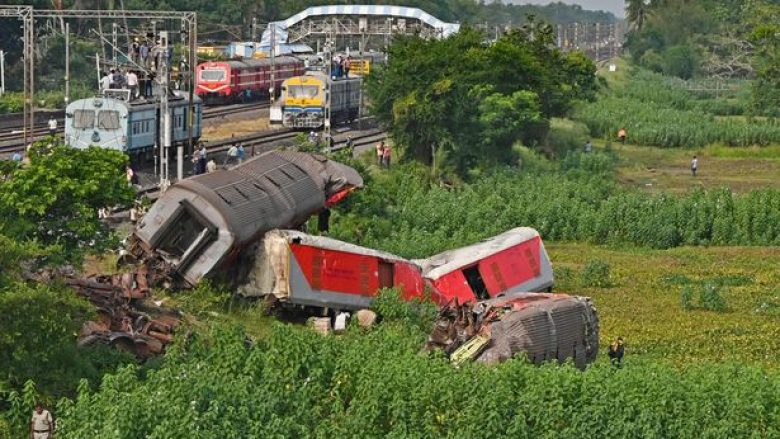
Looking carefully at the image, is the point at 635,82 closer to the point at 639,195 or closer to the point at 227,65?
the point at 227,65

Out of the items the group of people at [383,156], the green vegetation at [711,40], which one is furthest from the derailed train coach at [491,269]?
the green vegetation at [711,40]

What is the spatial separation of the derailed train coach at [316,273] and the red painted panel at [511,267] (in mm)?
2252

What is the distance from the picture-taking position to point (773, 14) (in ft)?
353

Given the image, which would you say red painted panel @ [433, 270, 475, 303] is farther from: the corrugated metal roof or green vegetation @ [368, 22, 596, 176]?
the corrugated metal roof

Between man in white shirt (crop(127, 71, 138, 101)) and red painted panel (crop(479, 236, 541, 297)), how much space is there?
18027mm

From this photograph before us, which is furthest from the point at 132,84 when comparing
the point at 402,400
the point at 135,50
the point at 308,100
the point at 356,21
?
the point at 356,21

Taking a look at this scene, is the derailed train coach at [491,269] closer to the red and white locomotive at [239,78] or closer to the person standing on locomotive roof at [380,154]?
the person standing on locomotive roof at [380,154]

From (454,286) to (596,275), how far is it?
839 cm

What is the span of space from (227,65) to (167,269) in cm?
4864

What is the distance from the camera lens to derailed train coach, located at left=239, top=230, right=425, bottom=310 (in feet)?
101

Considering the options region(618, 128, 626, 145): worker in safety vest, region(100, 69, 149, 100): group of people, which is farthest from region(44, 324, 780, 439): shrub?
region(618, 128, 626, 145): worker in safety vest

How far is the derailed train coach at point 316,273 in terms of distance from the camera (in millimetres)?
30828

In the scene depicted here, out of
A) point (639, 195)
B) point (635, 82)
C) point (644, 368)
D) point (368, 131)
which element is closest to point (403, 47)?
point (368, 131)

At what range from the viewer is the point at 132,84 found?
50.4 meters
